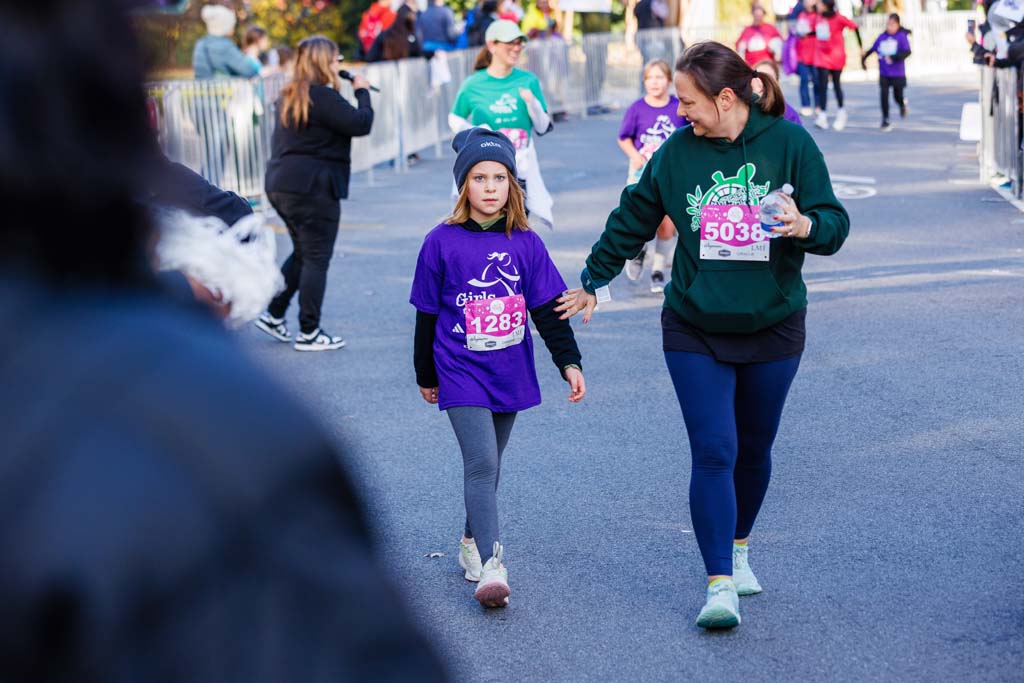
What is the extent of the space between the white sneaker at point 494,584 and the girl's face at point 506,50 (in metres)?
6.20

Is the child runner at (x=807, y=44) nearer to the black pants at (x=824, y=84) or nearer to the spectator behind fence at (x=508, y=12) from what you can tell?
the black pants at (x=824, y=84)

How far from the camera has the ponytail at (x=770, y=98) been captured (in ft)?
15.6

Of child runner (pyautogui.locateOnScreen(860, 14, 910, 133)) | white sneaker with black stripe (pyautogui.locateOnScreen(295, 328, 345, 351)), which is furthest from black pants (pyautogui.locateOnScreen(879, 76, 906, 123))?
white sneaker with black stripe (pyautogui.locateOnScreen(295, 328, 345, 351))

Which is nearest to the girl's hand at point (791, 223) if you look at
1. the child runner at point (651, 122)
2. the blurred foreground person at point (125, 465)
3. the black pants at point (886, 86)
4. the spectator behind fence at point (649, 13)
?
the blurred foreground person at point (125, 465)

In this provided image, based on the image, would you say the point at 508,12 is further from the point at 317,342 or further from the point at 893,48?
the point at 317,342

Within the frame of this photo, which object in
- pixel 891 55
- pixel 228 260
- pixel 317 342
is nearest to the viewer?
pixel 228 260

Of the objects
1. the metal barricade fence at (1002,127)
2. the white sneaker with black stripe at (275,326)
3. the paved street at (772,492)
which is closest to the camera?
the paved street at (772,492)

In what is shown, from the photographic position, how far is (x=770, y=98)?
15.7 feet

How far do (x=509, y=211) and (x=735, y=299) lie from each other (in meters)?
0.97

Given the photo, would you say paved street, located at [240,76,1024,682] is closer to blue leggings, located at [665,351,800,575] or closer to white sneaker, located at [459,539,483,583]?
white sneaker, located at [459,539,483,583]

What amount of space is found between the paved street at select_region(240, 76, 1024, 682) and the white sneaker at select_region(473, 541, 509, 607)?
0.24ft

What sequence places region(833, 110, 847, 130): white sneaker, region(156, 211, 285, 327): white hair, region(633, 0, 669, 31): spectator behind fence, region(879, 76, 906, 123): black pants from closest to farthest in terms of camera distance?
region(156, 211, 285, 327): white hair < region(879, 76, 906, 123): black pants < region(833, 110, 847, 130): white sneaker < region(633, 0, 669, 31): spectator behind fence

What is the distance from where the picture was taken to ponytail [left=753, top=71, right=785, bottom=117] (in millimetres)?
4766

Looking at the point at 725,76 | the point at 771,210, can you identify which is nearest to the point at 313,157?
the point at 725,76
